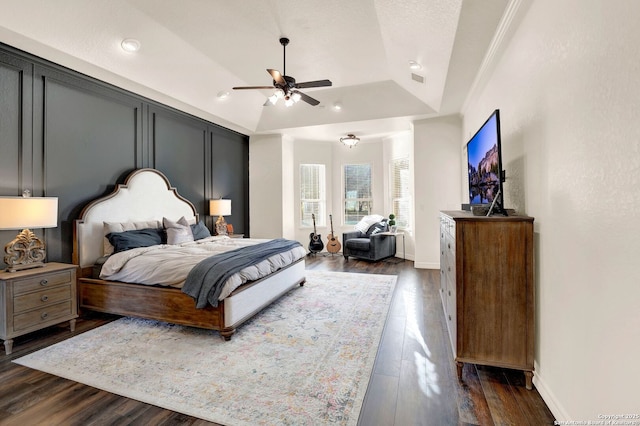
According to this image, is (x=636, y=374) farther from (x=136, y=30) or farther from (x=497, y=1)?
(x=136, y=30)

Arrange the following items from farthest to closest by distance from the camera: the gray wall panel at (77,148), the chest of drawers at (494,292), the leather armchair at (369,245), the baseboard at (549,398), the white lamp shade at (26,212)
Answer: the leather armchair at (369,245), the gray wall panel at (77,148), the white lamp shade at (26,212), the chest of drawers at (494,292), the baseboard at (549,398)

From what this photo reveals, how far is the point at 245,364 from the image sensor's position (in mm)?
2326

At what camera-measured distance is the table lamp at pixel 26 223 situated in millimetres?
2527

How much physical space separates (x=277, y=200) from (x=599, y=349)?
589 cm

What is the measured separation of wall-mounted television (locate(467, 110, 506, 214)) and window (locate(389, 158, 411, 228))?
3.65 meters

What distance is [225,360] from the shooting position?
7.85 ft

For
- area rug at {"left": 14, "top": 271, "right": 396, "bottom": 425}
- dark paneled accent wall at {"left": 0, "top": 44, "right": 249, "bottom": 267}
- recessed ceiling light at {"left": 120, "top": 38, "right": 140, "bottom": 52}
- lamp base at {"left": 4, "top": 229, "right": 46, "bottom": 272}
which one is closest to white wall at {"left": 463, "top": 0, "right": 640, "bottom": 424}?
area rug at {"left": 14, "top": 271, "right": 396, "bottom": 425}

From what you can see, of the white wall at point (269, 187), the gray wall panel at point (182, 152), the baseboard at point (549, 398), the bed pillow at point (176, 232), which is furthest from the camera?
the white wall at point (269, 187)

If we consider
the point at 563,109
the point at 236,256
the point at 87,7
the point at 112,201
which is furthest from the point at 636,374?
the point at 112,201

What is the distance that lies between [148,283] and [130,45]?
2628 mm

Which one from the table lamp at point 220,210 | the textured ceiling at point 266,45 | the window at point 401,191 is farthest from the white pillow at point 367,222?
the table lamp at point 220,210

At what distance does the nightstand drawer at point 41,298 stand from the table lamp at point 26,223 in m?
0.29

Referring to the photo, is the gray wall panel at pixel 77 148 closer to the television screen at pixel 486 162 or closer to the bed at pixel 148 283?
the bed at pixel 148 283

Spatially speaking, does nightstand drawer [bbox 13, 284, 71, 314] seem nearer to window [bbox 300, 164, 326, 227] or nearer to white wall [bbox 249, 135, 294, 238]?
white wall [bbox 249, 135, 294, 238]
